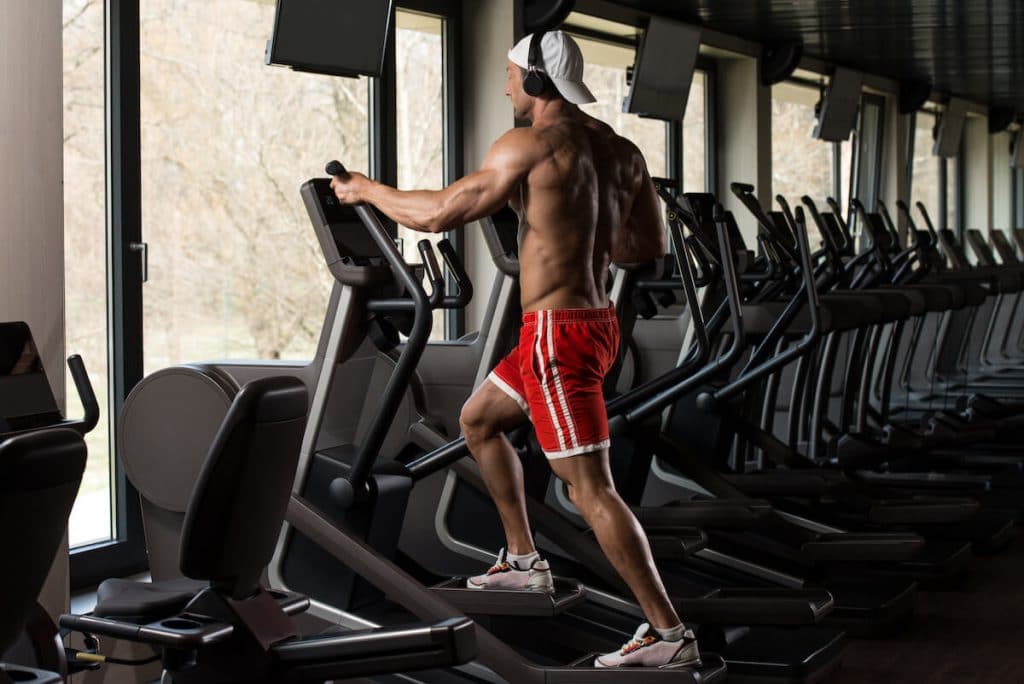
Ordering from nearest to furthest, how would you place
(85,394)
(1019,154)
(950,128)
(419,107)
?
(85,394) → (419,107) → (950,128) → (1019,154)

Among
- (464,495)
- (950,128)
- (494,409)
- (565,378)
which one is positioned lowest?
(464,495)

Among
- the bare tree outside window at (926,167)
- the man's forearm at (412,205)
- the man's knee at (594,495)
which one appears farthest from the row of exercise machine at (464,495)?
the bare tree outside window at (926,167)

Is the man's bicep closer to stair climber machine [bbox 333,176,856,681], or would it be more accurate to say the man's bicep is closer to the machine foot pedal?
stair climber machine [bbox 333,176,856,681]

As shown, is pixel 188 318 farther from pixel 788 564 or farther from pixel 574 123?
pixel 788 564

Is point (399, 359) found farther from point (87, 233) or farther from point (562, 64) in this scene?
point (87, 233)

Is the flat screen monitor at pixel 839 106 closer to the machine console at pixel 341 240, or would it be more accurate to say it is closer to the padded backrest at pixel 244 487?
the machine console at pixel 341 240

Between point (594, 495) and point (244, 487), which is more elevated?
point (244, 487)

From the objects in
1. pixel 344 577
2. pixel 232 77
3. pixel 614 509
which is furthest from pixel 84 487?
pixel 614 509

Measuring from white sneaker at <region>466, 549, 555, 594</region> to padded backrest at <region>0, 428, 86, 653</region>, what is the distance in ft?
6.29

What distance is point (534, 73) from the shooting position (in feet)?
11.3

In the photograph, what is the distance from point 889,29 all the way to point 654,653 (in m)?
6.09

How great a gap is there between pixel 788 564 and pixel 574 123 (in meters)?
2.17

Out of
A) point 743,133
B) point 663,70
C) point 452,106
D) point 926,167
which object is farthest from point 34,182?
point 926,167

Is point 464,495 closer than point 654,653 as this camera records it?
No
